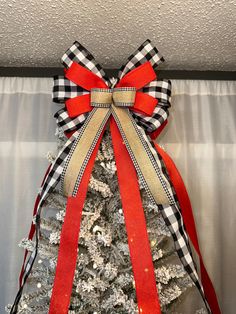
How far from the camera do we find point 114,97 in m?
1.02

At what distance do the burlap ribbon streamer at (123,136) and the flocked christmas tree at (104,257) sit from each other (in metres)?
0.05

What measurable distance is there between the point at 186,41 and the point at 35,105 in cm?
54

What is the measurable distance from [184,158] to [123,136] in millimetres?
366

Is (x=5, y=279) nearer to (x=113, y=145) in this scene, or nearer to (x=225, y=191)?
(x=113, y=145)

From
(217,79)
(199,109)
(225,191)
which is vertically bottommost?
(225,191)

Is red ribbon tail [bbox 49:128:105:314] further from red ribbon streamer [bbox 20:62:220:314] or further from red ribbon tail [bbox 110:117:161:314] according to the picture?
red ribbon tail [bbox 110:117:161:314]

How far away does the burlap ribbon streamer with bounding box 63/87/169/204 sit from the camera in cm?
94

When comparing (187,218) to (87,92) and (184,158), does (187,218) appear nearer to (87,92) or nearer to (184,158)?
(184,158)

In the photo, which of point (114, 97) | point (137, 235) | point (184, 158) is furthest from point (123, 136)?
point (184, 158)

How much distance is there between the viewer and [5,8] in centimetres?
94

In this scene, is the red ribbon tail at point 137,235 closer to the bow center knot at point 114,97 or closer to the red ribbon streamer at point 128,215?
the red ribbon streamer at point 128,215

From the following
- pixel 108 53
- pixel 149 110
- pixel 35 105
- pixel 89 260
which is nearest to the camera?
pixel 89 260

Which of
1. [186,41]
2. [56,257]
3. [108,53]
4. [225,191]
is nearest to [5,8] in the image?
[108,53]

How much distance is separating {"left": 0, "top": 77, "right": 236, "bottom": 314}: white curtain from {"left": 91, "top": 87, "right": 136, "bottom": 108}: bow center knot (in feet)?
1.03
